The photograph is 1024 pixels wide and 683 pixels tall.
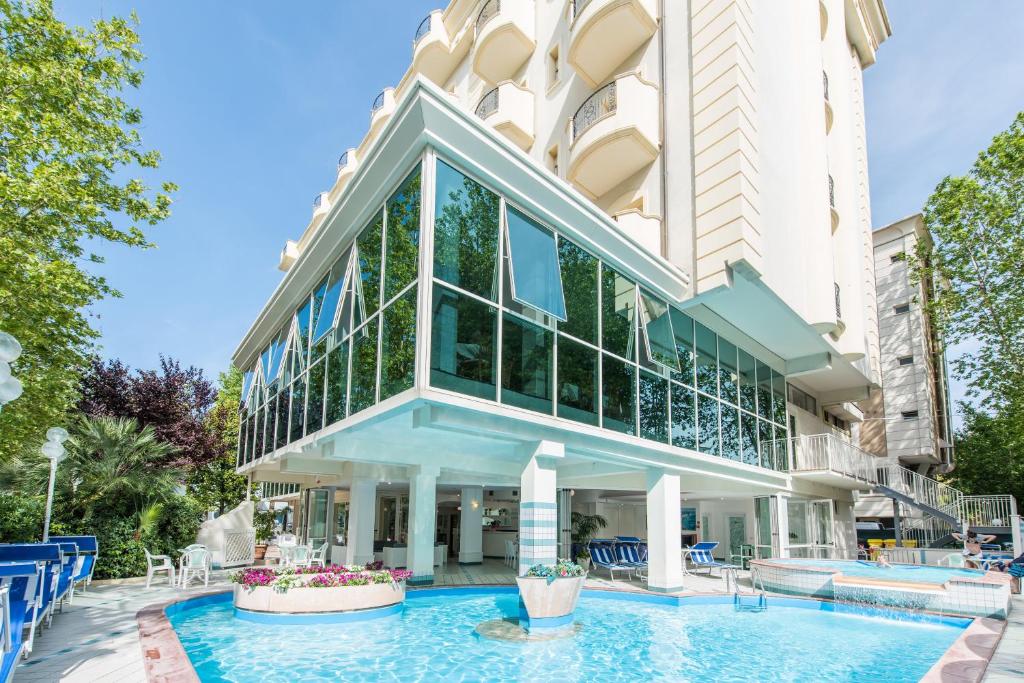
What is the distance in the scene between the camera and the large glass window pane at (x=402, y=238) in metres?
9.24

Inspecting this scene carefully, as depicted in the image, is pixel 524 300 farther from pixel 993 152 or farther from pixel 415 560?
pixel 993 152

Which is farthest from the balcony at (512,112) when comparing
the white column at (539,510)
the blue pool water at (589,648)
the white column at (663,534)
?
the blue pool water at (589,648)

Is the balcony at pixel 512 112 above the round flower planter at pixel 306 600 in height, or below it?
above

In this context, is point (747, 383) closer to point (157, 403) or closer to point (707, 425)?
point (707, 425)

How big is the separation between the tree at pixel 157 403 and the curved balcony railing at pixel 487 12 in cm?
1574

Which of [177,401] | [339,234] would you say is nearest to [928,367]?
[339,234]

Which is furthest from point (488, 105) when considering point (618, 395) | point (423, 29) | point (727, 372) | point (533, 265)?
point (618, 395)

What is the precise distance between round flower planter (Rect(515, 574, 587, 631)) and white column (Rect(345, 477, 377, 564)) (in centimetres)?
889

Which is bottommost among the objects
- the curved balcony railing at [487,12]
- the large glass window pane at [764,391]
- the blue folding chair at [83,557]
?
the blue folding chair at [83,557]

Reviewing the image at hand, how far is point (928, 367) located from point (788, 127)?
2285 centimetres

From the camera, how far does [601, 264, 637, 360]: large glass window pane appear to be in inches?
474

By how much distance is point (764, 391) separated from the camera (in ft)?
59.6

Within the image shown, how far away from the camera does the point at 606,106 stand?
15.3 metres

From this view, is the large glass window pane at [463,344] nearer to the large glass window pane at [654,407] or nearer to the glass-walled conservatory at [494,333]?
the glass-walled conservatory at [494,333]
